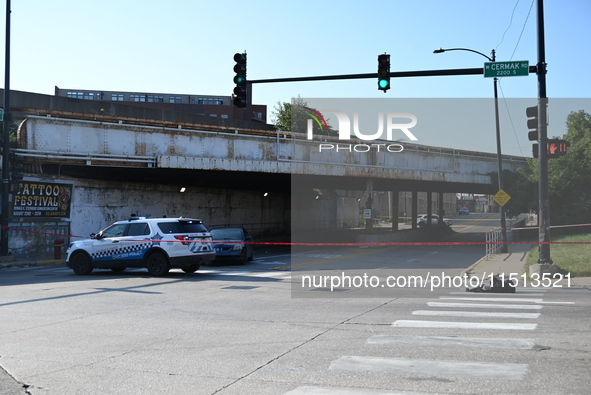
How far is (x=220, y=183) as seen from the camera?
40.2 m

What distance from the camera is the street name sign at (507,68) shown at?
17.6 metres

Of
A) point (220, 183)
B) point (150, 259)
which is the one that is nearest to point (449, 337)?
point (150, 259)

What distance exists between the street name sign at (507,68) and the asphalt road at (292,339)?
20.8 feet

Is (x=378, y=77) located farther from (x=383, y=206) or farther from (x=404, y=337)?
(x=383, y=206)

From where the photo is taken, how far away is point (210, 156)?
32156 millimetres

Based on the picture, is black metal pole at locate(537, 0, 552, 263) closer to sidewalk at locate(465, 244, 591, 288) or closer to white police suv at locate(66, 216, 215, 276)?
sidewalk at locate(465, 244, 591, 288)

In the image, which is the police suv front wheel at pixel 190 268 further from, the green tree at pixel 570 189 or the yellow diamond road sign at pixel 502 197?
the green tree at pixel 570 189

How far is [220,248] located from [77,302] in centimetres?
1137

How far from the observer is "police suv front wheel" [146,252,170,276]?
19000mm

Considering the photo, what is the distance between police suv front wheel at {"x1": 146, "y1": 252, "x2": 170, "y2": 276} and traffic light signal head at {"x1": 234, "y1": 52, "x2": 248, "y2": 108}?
17.5 ft

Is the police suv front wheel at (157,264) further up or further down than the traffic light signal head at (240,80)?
further down

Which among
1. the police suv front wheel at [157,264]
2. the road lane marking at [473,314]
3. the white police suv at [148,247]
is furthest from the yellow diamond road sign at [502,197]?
the road lane marking at [473,314]

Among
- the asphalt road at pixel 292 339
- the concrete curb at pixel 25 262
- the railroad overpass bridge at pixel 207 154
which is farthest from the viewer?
the railroad overpass bridge at pixel 207 154

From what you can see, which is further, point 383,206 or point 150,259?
point 383,206
